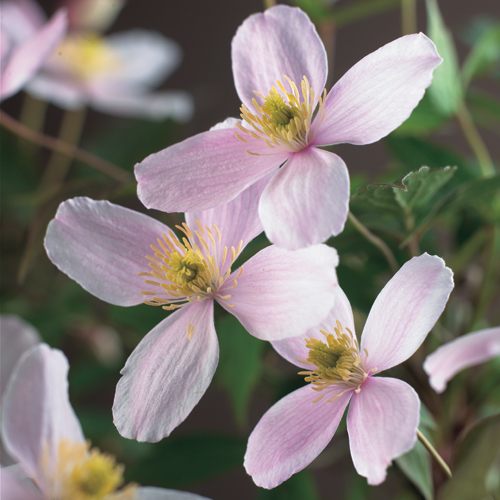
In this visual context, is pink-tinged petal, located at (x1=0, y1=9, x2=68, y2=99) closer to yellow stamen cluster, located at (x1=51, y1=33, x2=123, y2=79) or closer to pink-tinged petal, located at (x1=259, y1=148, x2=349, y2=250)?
pink-tinged petal, located at (x1=259, y1=148, x2=349, y2=250)

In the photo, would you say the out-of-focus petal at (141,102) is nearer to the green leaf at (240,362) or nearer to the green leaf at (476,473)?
the green leaf at (240,362)

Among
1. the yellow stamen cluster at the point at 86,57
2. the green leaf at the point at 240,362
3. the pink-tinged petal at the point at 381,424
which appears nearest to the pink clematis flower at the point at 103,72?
the yellow stamen cluster at the point at 86,57

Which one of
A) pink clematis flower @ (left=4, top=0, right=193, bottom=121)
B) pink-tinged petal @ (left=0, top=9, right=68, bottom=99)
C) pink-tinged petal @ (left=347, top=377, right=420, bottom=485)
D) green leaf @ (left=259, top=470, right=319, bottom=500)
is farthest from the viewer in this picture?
pink clematis flower @ (left=4, top=0, right=193, bottom=121)

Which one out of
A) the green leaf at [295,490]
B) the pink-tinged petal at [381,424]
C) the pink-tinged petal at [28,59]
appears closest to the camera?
the pink-tinged petal at [381,424]

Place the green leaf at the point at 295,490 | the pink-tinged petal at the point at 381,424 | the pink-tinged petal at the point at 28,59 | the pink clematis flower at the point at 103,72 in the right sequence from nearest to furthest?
1. the pink-tinged petal at the point at 381,424
2. the pink-tinged petal at the point at 28,59
3. the green leaf at the point at 295,490
4. the pink clematis flower at the point at 103,72

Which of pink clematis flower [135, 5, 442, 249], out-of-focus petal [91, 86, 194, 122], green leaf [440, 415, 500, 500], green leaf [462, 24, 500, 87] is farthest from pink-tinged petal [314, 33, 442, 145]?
out-of-focus petal [91, 86, 194, 122]

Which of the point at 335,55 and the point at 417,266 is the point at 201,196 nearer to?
the point at 417,266

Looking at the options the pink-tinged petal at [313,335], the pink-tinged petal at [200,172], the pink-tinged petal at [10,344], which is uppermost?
the pink-tinged petal at [200,172]

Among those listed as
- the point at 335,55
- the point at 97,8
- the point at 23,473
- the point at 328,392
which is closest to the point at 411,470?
the point at 328,392
